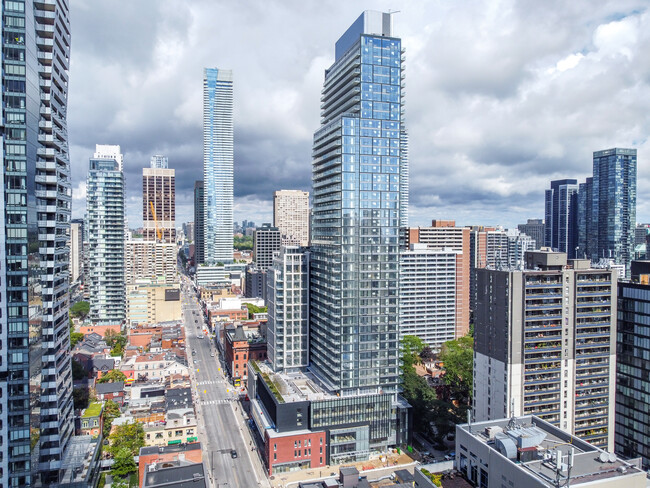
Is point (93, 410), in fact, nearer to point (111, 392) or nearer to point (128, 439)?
point (128, 439)

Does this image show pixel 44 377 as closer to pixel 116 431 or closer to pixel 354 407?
pixel 116 431

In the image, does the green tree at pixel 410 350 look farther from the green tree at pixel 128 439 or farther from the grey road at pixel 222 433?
the green tree at pixel 128 439

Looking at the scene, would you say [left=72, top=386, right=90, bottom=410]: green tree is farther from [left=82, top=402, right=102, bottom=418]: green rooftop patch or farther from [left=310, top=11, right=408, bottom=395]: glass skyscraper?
[left=310, top=11, right=408, bottom=395]: glass skyscraper

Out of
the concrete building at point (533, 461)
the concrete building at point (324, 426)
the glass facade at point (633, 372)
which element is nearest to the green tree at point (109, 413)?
the concrete building at point (324, 426)

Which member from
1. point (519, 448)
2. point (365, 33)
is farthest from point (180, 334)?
point (519, 448)

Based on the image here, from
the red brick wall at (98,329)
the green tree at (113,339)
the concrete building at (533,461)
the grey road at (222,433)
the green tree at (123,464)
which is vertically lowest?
the grey road at (222,433)

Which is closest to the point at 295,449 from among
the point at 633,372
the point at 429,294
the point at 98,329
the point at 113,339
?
the point at 633,372

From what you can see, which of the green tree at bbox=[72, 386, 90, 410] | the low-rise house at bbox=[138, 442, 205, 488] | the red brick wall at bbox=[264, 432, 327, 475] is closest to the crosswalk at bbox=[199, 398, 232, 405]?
the green tree at bbox=[72, 386, 90, 410]
